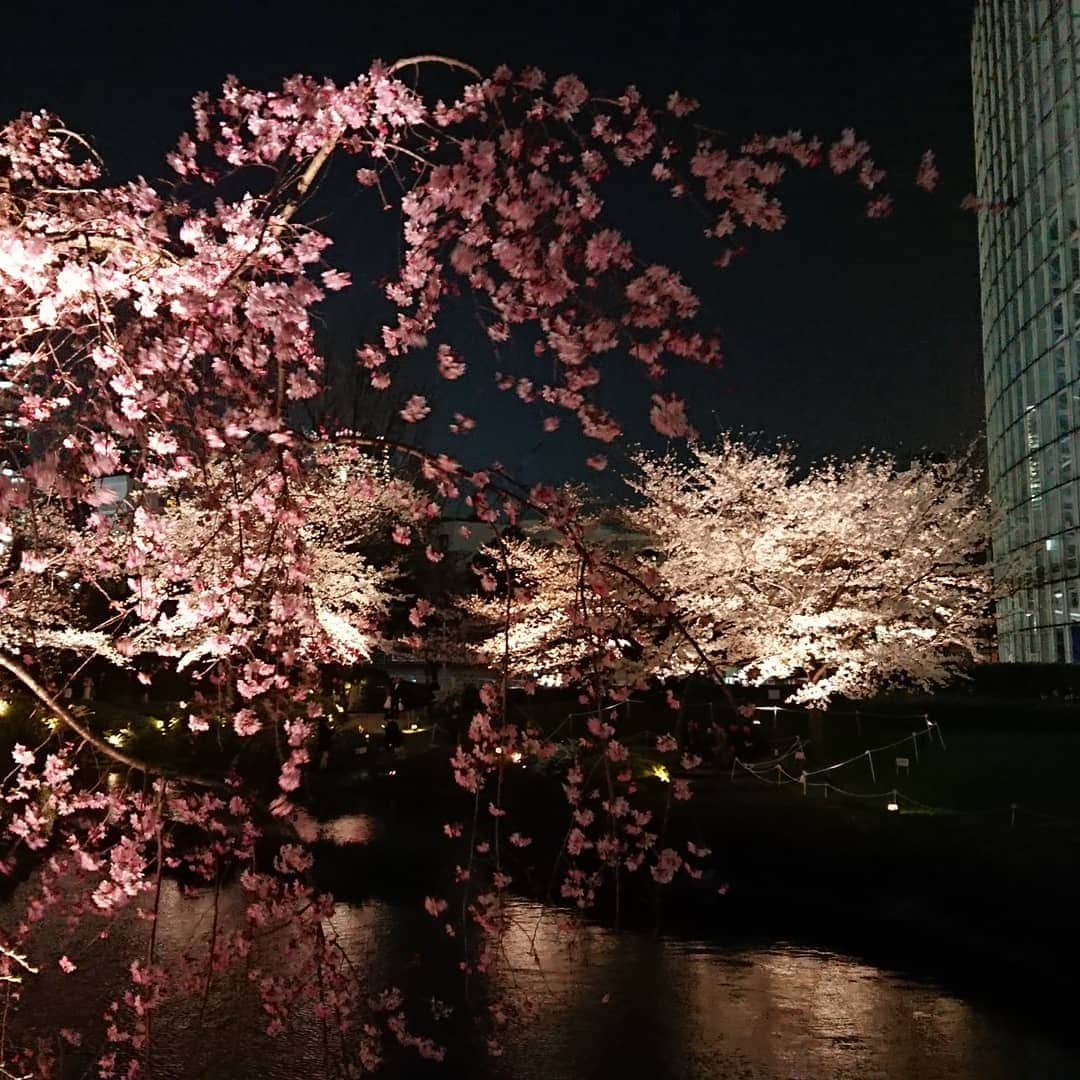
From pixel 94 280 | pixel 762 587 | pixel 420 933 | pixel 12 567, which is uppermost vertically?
pixel 762 587

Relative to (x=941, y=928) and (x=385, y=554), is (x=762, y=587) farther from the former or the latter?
(x=385, y=554)

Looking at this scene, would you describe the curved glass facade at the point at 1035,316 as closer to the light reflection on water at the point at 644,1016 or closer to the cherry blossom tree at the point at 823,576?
the cherry blossom tree at the point at 823,576

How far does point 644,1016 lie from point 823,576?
12068 millimetres

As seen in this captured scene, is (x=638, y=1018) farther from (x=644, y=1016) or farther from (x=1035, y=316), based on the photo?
(x=1035, y=316)

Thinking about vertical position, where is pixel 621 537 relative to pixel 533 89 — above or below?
above

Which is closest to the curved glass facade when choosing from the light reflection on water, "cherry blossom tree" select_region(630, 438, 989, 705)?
"cherry blossom tree" select_region(630, 438, 989, 705)

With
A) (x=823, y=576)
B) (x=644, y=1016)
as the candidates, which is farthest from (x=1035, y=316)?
(x=644, y=1016)

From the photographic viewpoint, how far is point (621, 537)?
125ft

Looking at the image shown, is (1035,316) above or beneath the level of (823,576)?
above

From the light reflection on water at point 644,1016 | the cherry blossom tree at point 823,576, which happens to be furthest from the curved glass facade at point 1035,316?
the light reflection on water at point 644,1016

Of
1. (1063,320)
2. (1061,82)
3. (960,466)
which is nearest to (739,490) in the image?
(960,466)

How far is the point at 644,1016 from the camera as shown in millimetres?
11156

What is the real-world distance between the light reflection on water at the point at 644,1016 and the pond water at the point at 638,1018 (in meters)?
0.02

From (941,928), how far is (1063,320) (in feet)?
74.8
